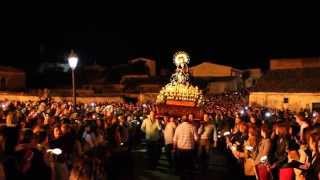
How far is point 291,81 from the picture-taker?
164 feet

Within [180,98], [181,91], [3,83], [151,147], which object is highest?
[3,83]

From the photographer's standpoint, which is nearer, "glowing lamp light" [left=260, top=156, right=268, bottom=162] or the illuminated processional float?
"glowing lamp light" [left=260, top=156, right=268, bottom=162]

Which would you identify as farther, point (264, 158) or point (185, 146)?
point (185, 146)

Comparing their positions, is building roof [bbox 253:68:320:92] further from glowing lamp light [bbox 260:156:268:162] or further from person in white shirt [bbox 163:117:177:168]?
glowing lamp light [bbox 260:156:268:162]

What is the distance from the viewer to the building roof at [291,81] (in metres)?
47.8

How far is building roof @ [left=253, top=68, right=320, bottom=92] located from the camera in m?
47.8

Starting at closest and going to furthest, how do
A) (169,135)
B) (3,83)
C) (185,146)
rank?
(185,146), (169,135), (3,83)

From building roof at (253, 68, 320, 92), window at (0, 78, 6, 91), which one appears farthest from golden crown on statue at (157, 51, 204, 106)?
window at (0, 78, 6, 91)

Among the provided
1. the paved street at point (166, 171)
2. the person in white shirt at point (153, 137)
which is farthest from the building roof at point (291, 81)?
the person in white shirt at point (153, 137)

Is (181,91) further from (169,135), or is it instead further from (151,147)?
(169,135)

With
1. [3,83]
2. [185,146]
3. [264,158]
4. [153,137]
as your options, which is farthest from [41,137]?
[3,83]

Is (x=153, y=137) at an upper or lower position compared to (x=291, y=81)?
lower

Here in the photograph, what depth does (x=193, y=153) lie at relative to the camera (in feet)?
51.4

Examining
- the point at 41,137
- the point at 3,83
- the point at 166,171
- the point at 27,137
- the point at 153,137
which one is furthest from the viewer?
the point at 3,83
